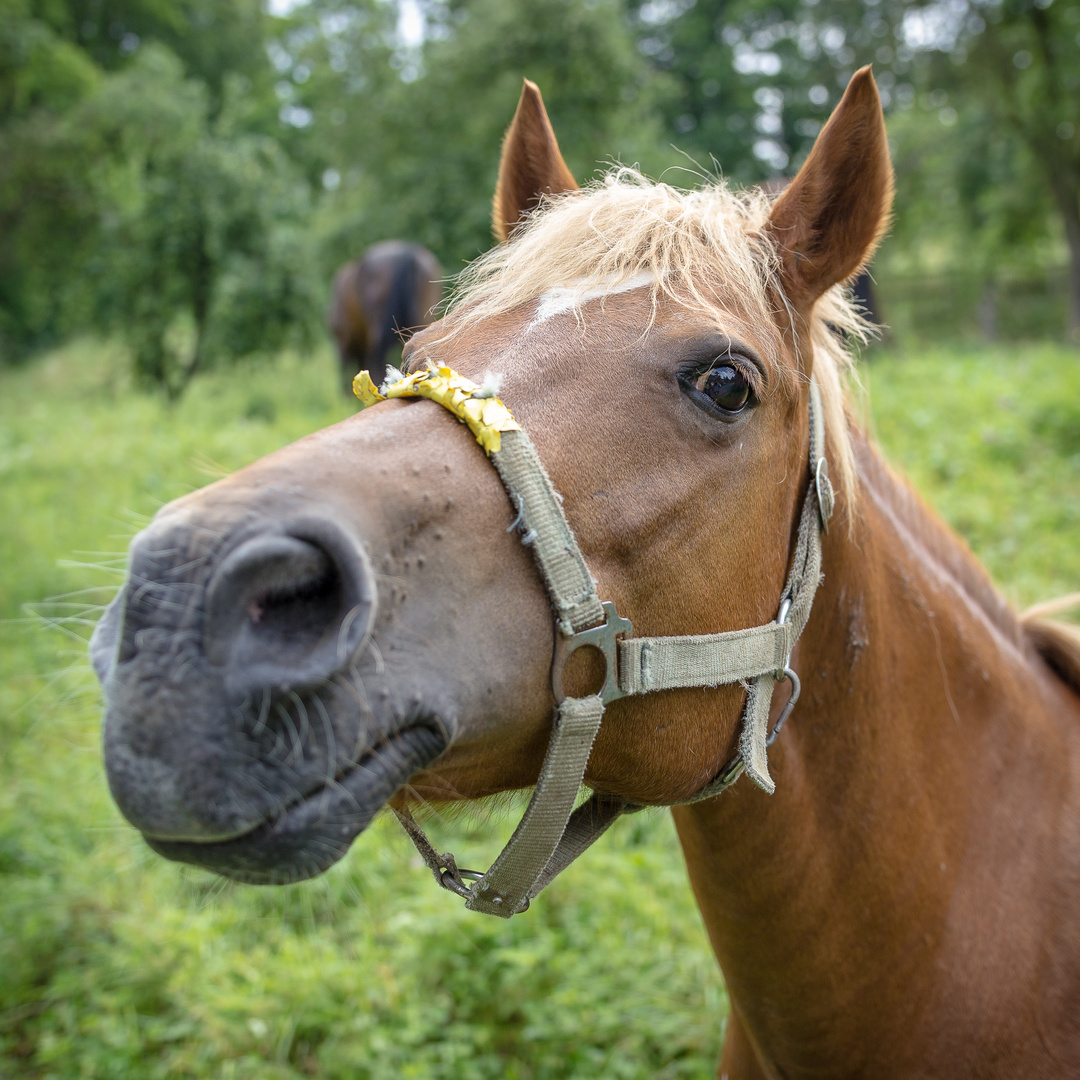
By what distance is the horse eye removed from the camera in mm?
1323

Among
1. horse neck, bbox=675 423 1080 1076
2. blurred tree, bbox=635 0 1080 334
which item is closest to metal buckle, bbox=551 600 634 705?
horse neck, bbox=675 423 1080 1076

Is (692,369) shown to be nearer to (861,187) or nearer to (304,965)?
(861,187)

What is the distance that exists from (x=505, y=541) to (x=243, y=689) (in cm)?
41

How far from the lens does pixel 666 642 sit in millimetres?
1290

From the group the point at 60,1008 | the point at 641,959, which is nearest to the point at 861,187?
the point at 641,959

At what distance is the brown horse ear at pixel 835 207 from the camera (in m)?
1.46

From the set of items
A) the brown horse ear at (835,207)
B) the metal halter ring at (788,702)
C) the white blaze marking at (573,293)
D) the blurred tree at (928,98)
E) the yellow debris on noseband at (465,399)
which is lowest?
the metal halter ring at (788,702)

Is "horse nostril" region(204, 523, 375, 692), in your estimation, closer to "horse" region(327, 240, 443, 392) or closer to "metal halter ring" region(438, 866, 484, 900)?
"metal halter ring" region(438, 866, 484, 900)

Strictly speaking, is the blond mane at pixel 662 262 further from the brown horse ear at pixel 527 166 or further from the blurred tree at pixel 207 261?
the blurred tree at pixel 207 261

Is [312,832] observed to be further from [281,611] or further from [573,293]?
[573,293]

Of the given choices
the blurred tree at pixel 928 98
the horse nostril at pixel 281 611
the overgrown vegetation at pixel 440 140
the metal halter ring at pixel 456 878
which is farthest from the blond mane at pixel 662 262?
the blurred tree at pixel 928 98

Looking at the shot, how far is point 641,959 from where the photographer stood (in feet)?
10.1

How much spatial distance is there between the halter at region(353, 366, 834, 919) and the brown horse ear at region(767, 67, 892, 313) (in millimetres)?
337

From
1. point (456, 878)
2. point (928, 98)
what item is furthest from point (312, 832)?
point (928, 98)
